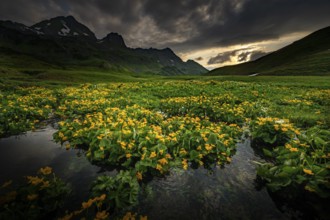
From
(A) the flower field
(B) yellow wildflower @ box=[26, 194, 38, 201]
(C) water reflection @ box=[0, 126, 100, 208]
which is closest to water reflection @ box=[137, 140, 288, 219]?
(A) the flower field

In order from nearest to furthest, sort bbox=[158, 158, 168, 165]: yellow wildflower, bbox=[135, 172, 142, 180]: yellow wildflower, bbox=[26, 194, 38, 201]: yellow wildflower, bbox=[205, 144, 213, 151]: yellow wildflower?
bbox=[26, 194, 38, 201]: yellow wildflower < bbox=[135, 172, 142, 180]: yellow wildflower < bbox=[158, 158, 168, 165]: yellow wildflower < bbox=[205, 144, 213, 151]: yellow wildflower

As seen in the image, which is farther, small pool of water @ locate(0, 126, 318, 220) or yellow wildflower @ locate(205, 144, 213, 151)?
yellow wildflower @ locate(205, 144, 213, 151)

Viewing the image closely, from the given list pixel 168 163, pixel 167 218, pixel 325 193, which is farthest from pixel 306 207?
pixel 168 163

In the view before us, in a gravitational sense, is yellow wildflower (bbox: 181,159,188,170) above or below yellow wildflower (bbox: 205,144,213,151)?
below

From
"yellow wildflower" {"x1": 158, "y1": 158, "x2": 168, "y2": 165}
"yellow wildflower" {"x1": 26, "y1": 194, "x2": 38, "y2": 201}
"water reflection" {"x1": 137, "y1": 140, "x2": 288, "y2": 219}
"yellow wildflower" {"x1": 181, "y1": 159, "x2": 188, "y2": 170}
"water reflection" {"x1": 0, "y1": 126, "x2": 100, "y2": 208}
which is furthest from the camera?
"yellow wildflower" {"x1": 181, "y1": 159, "x2": 188, "y2": 170}

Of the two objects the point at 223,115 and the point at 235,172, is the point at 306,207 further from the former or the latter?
the point at 223,115

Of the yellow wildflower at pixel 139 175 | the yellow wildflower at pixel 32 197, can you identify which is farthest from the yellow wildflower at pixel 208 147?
the yellow wildflower at pixel 32 197

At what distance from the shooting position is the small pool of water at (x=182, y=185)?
507 centimetres

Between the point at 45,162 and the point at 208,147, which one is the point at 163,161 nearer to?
the point at 208,147

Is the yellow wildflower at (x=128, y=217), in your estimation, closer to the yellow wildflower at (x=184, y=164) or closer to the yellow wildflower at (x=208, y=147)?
the yellow wildflower at (x=184, y=164)

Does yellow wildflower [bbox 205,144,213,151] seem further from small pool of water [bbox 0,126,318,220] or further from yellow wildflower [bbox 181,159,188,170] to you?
yellow wildflower [bbox 181,159,188,170]

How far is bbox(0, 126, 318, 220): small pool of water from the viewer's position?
5066mm

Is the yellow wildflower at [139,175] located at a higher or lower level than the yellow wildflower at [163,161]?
lower

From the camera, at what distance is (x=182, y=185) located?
6.12m
